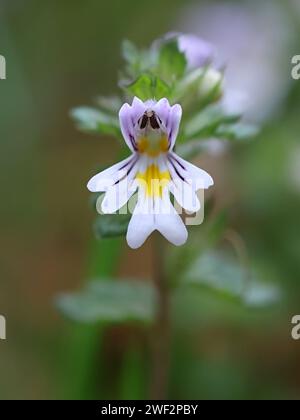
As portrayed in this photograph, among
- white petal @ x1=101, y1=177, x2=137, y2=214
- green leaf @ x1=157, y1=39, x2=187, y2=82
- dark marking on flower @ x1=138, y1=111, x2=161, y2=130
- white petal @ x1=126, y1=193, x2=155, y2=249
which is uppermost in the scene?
green leaf @ x1=157, y1=39, x2=187, y2=82

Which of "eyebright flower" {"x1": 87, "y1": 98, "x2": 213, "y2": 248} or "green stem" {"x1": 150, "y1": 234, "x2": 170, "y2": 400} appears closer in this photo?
"eyebright flower" {"x1": 87, "y1": 98, "x2": 213, "y2": 248}

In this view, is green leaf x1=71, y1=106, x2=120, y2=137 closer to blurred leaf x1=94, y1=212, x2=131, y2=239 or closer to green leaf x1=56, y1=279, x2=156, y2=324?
blurred leaf x1=94, y1=212, x2=131, y2=239

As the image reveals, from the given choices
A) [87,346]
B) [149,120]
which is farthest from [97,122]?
[87,346]

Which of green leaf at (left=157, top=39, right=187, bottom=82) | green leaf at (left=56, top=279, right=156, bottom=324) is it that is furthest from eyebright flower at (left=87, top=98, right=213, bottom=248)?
green leaf at (left=56, top=279, right=156, bottom=324)

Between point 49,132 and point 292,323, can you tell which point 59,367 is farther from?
point 49,132

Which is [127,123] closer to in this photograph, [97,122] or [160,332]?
[97,122]

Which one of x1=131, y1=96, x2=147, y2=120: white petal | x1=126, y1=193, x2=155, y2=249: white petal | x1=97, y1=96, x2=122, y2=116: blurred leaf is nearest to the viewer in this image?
x1=126, y1=193, x2=155, y2=249: white petal
